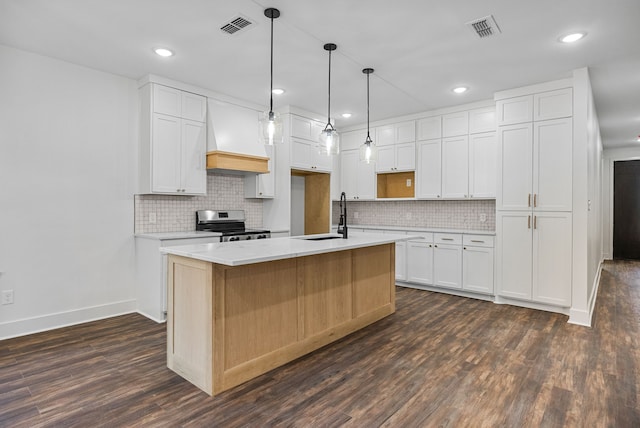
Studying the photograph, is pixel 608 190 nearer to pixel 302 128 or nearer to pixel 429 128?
pixel 429 128

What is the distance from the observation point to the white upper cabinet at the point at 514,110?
4.25m

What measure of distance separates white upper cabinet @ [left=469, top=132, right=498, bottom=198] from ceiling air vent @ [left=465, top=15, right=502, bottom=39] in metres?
2.04

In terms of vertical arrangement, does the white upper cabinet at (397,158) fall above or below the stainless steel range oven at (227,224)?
above

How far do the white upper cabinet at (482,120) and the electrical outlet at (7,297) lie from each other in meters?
5.68

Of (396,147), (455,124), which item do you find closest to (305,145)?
(396,147)

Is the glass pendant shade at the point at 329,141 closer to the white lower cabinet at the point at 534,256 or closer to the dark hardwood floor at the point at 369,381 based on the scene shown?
the dark hardwood floor at the point at 369,381

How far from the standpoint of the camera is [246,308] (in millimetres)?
2480

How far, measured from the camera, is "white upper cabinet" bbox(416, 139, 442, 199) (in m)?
5.32

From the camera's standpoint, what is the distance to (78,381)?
2.50 m

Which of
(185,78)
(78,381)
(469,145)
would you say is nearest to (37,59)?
(185,78)

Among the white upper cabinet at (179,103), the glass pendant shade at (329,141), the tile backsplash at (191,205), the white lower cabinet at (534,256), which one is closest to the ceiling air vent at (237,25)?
the glass pendant shade at (329,141)

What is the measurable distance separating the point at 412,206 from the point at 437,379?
12.3ft

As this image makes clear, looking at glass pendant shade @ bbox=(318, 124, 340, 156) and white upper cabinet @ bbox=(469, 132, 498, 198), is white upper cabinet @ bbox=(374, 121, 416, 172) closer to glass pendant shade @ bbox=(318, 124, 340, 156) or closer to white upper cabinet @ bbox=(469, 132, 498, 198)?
white upper cabinet @ bbox=(469, 132, 498, 198)

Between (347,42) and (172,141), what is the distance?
2322 millimetres
